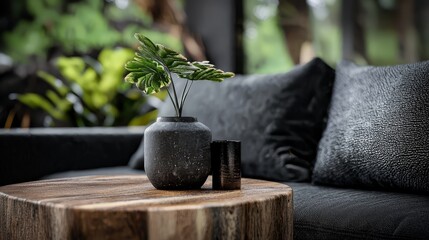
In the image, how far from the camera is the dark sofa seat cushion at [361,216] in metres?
1.37

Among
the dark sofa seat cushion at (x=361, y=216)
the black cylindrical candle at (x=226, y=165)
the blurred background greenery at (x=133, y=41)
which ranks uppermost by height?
the blurred background greenery at (x=133, y=41)

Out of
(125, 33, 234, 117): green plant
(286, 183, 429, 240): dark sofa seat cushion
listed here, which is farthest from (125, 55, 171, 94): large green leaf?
(286, 183, 429, 240): dark sofa seat cushion

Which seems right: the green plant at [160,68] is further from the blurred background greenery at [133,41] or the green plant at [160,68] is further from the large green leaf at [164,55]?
the blurred background greenery at [133,41]

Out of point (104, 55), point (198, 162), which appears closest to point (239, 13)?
point (104, 55)

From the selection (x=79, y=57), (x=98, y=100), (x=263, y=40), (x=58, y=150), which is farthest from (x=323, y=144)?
(x=79, y=57)

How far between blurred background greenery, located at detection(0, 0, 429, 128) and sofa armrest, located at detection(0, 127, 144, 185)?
1.89 ft

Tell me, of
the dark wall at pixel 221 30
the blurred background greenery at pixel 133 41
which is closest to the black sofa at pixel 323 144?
the blurred background greenery at pixel 133 41

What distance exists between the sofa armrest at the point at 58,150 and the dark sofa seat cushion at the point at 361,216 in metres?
1.15

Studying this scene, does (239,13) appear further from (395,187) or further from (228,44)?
(395,187)

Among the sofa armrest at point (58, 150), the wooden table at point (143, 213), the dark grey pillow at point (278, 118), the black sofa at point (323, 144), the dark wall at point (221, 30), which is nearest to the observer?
the wooden table at point (143, 213)

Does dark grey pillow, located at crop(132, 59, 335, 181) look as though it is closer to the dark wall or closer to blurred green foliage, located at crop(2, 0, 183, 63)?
the dark wall

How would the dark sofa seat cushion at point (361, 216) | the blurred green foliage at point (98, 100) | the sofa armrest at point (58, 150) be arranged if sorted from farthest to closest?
the blurred green foliage at point (98, 100), the sofa armrest at point (58, 150), the dark sofa seat cushion at point (361, 216)

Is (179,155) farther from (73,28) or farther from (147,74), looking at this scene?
(73,28)

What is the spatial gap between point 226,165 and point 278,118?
0.73 m
